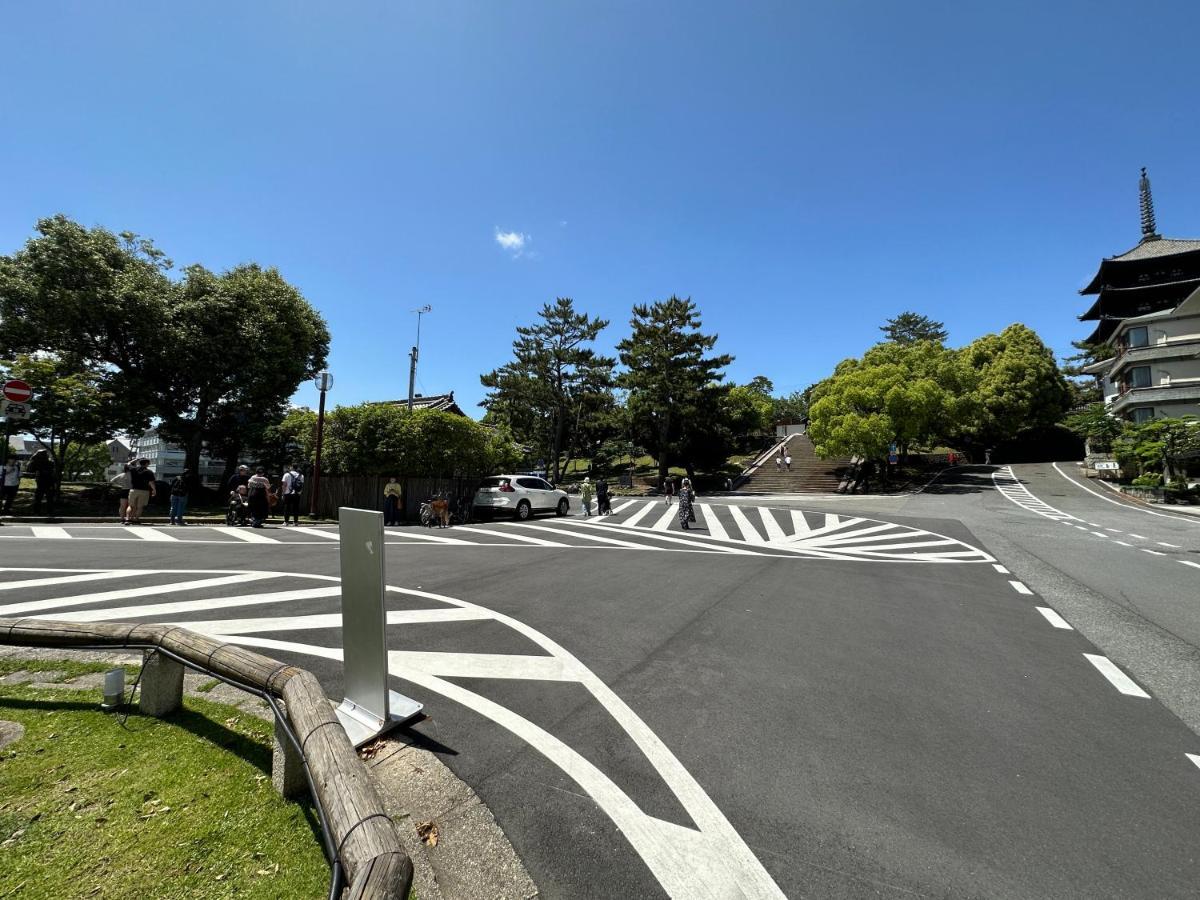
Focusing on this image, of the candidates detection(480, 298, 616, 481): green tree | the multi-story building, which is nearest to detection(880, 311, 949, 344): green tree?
the multi-story building

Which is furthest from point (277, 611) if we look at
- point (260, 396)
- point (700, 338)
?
point (700, 338)

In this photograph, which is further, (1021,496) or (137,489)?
(1021,496)

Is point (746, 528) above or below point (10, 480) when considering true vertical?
below

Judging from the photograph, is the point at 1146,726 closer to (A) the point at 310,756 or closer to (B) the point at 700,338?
(A) the point at 310,756

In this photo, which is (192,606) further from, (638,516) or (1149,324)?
(1149,324)

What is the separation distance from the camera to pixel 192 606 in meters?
5.76

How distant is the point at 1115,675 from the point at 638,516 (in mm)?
14749

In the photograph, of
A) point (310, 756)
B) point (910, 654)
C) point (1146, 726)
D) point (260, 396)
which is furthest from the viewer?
point (260, 396)

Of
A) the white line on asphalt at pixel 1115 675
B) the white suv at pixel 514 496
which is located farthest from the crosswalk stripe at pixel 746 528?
the white line on asphalt at pixel 1115 675

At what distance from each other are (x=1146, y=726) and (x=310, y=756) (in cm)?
511

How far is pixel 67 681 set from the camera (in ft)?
12.5

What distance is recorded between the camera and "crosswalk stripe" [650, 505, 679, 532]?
15.5 metres

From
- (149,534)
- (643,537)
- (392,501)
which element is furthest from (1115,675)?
(392,501)

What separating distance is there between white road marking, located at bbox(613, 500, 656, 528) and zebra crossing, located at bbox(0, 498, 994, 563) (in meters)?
0.07
